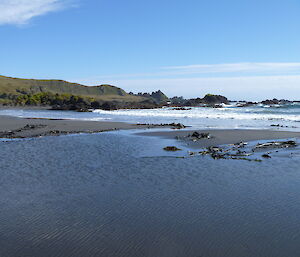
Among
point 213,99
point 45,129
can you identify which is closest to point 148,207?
point 45,129

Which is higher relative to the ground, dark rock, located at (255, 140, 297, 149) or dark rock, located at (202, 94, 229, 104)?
dark rock, located at (202, 94, 229, 104)

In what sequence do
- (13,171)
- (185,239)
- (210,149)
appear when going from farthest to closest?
(210,149) < (13,171) < (185,239)

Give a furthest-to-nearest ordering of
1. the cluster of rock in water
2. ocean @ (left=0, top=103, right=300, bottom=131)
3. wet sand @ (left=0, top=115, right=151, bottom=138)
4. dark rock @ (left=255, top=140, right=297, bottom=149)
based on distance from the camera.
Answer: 1. ocean @ (left=0, top=103, right=300, bottom=131)
2. wet sand @ (left=0, top=115, right=151, bottom=138)
3. dark rock @ (left=255, top=140, right=297, bottom=149)
4. the cluster of rock in water

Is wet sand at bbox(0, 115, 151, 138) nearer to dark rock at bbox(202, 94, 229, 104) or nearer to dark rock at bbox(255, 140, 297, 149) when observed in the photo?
dark rock at bbox(255, 140, 297, 149)

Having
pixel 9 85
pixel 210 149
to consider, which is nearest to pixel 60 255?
pixel 210 149

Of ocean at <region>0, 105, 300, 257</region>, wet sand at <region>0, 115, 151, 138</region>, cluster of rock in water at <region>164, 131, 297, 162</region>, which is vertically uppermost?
wet sand at <region>0, 115, 151, 138</region>

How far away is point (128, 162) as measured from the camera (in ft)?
53.3

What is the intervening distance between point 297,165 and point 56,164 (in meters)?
11.9

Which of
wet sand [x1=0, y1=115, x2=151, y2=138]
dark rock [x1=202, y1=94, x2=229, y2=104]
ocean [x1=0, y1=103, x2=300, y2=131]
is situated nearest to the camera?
wet sand [x1=0, y1=115, x2=151, y2=138]

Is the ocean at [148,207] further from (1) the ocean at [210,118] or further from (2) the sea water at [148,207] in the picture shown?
(1) the ocean at [210,118]

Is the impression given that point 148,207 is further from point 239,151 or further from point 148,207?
point 239,151

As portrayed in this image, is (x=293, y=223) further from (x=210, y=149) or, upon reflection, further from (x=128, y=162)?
(x=210, y=149)

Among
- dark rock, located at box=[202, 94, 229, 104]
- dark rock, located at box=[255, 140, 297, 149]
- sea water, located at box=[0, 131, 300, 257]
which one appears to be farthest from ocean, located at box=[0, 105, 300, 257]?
dark rock, located at box=[202, 94, 229, 104]

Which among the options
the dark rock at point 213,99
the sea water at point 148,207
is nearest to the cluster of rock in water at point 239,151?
the sea water at point 148,207
